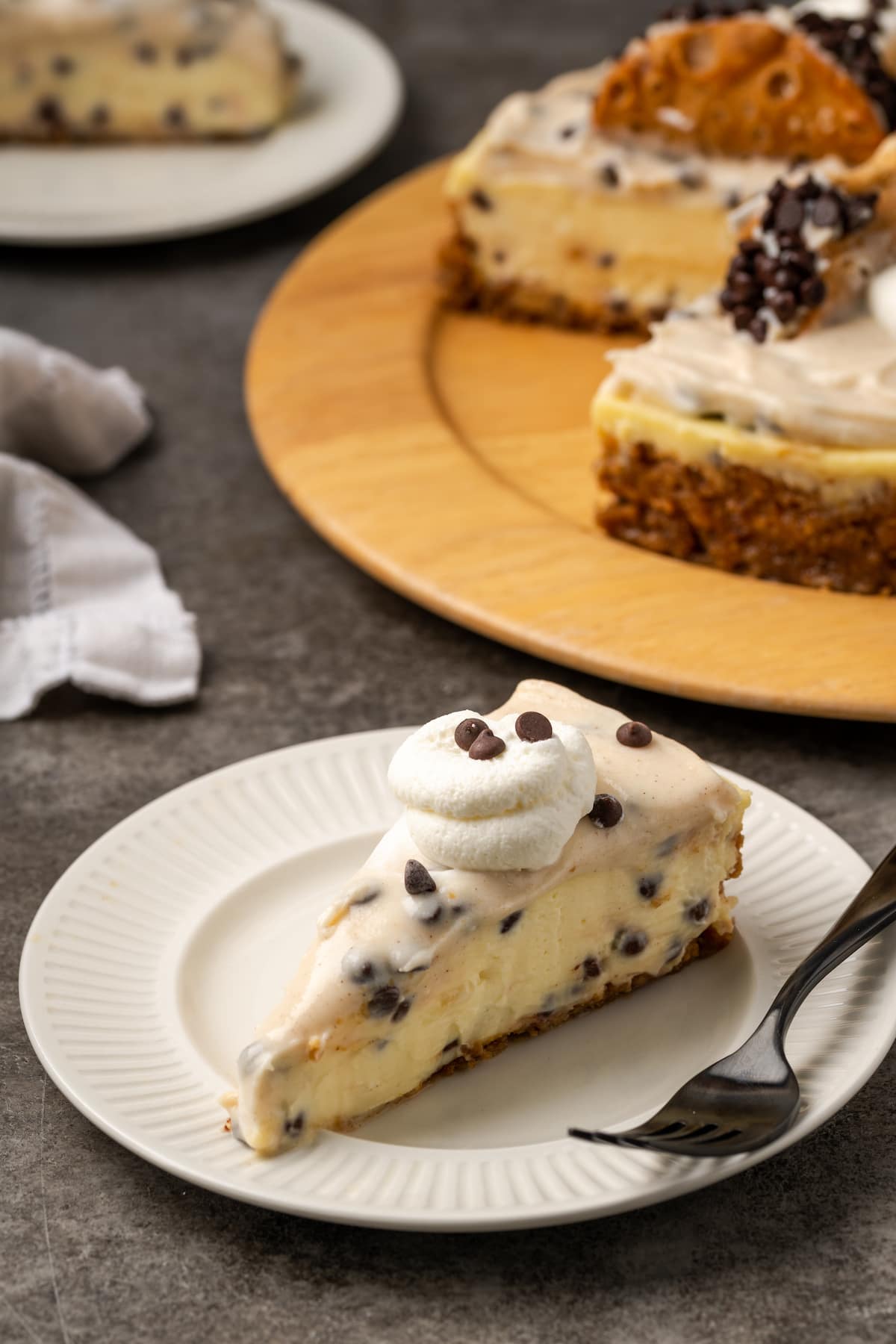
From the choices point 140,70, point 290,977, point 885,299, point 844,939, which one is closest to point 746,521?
point 885,299

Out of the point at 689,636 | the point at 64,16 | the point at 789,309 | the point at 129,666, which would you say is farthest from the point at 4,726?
the point at 64,16

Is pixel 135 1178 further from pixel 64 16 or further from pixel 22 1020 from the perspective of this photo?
pixel 64 16

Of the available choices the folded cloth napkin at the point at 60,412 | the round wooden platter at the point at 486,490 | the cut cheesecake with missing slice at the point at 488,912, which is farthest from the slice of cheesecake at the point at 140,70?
the cut cheesecake with missing slice at the point at 488,912

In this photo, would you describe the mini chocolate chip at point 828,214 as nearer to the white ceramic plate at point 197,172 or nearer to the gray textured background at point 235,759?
the gray textured background at point 235,759

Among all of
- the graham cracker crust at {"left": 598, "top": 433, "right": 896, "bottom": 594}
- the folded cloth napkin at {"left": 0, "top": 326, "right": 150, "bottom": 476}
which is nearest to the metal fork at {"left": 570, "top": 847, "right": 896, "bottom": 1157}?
the graham cracker crust at {"left": 598, "top": 433, "right": 896, "bottom": 594}

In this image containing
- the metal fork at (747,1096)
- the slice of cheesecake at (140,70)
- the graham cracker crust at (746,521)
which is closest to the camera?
the metal fork at (747,1096)

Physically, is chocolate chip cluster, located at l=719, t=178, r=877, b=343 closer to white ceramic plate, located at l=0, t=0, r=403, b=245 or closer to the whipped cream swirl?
the whipped cream swirl
